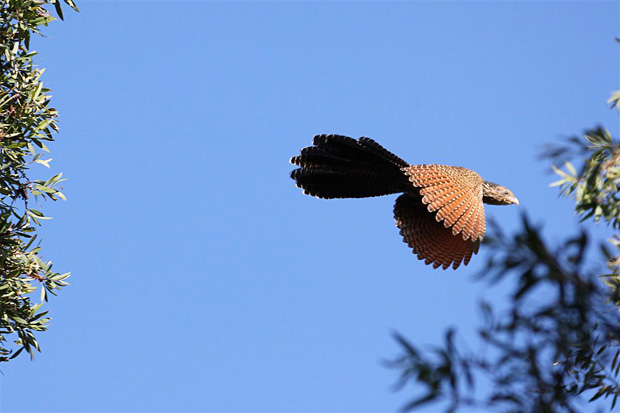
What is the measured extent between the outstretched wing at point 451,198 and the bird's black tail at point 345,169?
0.32 meters

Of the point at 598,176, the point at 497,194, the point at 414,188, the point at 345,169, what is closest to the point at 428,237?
the point at 414,188

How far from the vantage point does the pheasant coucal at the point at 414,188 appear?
8.20 metres

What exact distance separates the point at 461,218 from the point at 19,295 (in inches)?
155

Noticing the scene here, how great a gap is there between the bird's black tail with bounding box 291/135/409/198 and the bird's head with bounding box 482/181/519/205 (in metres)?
0.82

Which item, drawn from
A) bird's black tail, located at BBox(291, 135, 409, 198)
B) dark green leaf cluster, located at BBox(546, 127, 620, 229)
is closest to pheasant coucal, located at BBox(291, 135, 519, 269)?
bird's black tail, located at BBox(291, 135, 409, 198)

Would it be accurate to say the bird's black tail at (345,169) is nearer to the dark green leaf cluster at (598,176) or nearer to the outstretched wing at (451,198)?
the outstretched wing at (451,198)

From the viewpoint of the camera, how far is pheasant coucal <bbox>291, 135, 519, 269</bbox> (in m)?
8.20

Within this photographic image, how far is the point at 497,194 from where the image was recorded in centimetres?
894

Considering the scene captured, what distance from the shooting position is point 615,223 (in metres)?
5.04

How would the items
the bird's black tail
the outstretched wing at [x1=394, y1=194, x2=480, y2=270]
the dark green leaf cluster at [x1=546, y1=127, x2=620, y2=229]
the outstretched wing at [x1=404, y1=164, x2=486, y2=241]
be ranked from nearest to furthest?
1. the dark green leaf cluster at [x1=546, y1=127, x2=620, y2=229]
2. the outstretched wing at [x1=404, y1=164, x2=486, y2=241]
3. the bird's black tail
4. the outstretched wing at [x1=394, y1=194, x2=480, y2=270]

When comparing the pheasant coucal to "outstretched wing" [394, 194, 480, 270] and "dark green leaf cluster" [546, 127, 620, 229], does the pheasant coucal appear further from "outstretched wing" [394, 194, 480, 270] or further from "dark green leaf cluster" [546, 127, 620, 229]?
"dark green leaf cluster" [546, 127, 620, 229]

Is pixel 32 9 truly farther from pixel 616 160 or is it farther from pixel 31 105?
pixel 616 160

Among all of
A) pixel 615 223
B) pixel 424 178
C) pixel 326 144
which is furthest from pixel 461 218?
pixel 615 223

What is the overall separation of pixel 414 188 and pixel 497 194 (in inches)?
34.4
